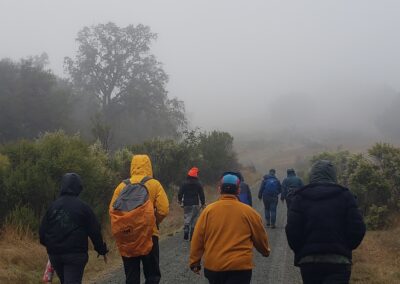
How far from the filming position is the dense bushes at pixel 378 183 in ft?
51.3

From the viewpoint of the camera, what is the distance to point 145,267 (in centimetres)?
631

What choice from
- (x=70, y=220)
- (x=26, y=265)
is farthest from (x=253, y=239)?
(x=26, y=265)

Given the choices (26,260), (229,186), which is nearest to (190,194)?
(26,260)

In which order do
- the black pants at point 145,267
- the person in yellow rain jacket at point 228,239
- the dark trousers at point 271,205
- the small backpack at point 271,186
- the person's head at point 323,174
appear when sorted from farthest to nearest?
the small backpack at point 271,186
the dark trousers at point 271,205
the black pants at point 145,267
the person's head at point 323,174
the person in yellow rain jacket at point 228,239

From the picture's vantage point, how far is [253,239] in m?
5.03

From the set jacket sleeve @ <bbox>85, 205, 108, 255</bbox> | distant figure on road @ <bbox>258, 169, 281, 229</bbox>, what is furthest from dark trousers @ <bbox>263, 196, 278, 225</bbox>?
jacket sleeve @ <bbox>85, 205, 108, 255</bbox>

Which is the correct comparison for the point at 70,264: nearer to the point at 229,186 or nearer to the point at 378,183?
the point at 229,186

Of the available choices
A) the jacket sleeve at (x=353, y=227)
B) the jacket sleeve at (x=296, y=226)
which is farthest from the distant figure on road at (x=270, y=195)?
the jacket sleeve at (x=353, y=227)

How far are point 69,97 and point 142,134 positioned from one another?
8.67 meters

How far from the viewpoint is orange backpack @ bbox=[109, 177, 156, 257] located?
5.90 meters

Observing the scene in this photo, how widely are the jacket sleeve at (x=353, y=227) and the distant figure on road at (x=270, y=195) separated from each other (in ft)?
36.8

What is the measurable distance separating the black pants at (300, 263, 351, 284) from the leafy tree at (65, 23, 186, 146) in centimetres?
4284

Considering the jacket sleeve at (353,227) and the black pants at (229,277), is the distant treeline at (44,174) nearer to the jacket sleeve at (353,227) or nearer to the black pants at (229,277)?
the black pants at (229,277)

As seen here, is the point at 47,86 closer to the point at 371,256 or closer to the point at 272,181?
the point at 272,181
